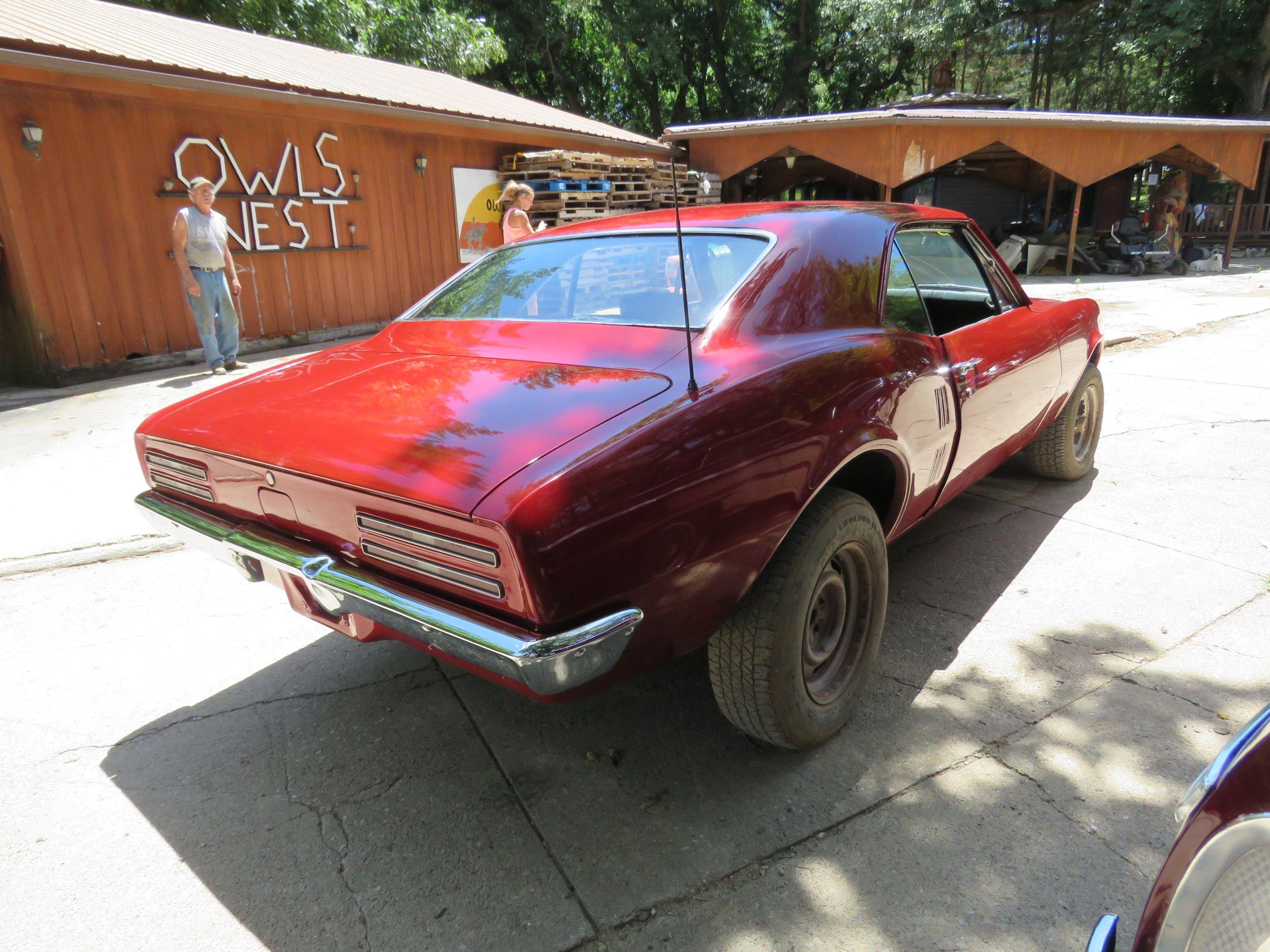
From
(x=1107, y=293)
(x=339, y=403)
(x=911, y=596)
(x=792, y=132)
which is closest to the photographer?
(x=339, y=403)

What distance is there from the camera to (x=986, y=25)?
26.1 metres

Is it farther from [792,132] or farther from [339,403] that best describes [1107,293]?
[339,403]

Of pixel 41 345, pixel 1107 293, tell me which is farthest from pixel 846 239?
pixel 1107 293

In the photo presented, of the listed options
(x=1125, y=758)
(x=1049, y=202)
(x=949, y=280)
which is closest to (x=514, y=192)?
(x=949, y=280)

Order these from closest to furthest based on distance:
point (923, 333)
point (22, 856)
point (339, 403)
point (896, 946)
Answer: point (896, 946), point (22, 856), point (339, 403), point (923, 333)

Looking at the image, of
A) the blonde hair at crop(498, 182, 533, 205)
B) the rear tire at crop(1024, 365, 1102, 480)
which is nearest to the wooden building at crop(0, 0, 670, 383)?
the blonde hair at crop(498, 182, 533, 205)

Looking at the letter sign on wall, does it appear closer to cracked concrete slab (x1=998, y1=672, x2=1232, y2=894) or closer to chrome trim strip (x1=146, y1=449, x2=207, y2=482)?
chrome trim strip (x1=146, y1=449, x2=207, y2=482)

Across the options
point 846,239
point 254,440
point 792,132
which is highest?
point 792,132

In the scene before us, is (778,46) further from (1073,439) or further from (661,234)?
(661,234)

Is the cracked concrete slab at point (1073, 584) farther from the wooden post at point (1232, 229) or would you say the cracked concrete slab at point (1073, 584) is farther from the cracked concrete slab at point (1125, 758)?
the wooden post at point (1232, 229)

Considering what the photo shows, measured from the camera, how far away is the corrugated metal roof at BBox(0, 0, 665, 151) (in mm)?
7285

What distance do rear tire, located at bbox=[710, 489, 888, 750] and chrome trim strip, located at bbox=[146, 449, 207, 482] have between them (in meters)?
1.54

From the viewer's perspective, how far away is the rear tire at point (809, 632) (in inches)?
82.7

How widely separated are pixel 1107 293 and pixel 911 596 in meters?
12.6
